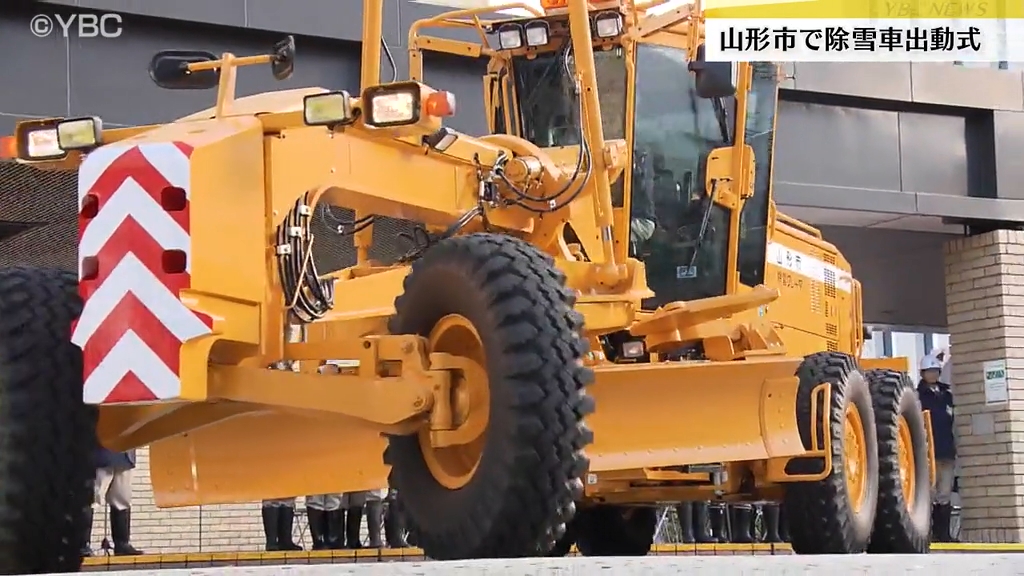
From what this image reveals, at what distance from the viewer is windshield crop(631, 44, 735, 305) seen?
8180 millimetres

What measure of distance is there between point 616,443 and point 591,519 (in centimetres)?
271

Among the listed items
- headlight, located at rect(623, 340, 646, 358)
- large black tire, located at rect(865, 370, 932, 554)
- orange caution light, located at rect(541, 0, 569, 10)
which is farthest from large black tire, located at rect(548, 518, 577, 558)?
orange caution light, located at rect(541, 0, 569, 10)

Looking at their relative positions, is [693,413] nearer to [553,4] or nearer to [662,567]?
[553,4]

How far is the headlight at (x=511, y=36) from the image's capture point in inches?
327

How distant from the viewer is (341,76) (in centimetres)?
1223

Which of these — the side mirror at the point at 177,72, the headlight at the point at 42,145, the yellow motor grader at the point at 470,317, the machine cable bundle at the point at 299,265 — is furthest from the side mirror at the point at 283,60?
the headlight at the point at 42,145

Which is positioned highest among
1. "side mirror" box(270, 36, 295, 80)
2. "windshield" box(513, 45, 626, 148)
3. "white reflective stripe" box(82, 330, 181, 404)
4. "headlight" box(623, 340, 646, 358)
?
"windshield" box(513, 45, 626, 148)

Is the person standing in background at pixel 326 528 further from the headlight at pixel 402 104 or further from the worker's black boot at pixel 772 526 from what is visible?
the headlight at pixel 402 104

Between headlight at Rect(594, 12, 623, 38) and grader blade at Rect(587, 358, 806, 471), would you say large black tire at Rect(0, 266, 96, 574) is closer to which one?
grader blade at Rect(587, 358, 806, 471)

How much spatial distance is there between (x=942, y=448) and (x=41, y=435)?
37.8ft

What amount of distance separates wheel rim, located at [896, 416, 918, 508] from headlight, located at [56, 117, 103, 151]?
17.5 ft

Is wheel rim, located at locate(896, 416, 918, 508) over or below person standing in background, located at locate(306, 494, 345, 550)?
over

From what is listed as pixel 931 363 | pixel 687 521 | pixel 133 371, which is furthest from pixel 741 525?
pixel 133 371

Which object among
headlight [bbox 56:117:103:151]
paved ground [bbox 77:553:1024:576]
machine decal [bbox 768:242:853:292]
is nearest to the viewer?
paved ground [bbox 77:553:1024:576]
